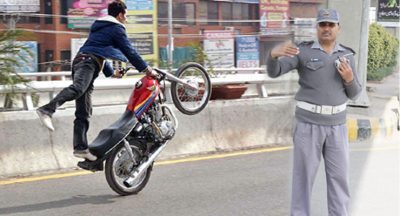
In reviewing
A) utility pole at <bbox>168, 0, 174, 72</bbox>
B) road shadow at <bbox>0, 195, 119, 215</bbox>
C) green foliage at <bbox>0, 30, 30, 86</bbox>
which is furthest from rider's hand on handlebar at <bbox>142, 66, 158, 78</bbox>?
utility pole at <bbox>168, 0, 174, 72</bbox>

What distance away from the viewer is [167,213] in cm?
524

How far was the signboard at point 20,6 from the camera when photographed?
32.3 feet

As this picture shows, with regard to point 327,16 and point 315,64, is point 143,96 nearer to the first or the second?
point 315,64

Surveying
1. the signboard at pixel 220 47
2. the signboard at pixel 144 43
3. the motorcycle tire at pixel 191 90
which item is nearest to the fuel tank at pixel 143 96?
the motorcycle tire at pixel 191 90

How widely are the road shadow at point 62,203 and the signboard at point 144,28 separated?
22.7ft

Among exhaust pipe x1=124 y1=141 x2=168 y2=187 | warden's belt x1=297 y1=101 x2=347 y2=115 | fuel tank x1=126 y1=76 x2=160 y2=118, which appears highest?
warden's belt x1=297 y1=101 x2=347 y2=115

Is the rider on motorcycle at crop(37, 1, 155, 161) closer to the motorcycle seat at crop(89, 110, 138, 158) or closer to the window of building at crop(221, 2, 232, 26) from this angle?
the motorcycle seat at crop(89, 110, 138, 158)

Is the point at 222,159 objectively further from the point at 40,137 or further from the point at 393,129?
the point at 393,129

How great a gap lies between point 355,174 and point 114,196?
2746mm

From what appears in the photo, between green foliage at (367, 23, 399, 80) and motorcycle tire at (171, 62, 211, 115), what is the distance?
36.9 feet

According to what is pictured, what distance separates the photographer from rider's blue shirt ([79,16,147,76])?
5.63 m

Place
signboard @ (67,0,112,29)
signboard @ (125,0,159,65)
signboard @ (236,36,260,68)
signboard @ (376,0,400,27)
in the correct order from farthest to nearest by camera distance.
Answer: signboard @ (376,0,400,27) < signboard @ (236,36,260,68) < signboard @ (125,0,159,65) < signboard @ (67,0,112,29)

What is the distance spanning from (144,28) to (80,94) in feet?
23.4

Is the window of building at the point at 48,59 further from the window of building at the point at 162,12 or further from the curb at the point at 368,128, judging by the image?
the curb at the point at 368,128
